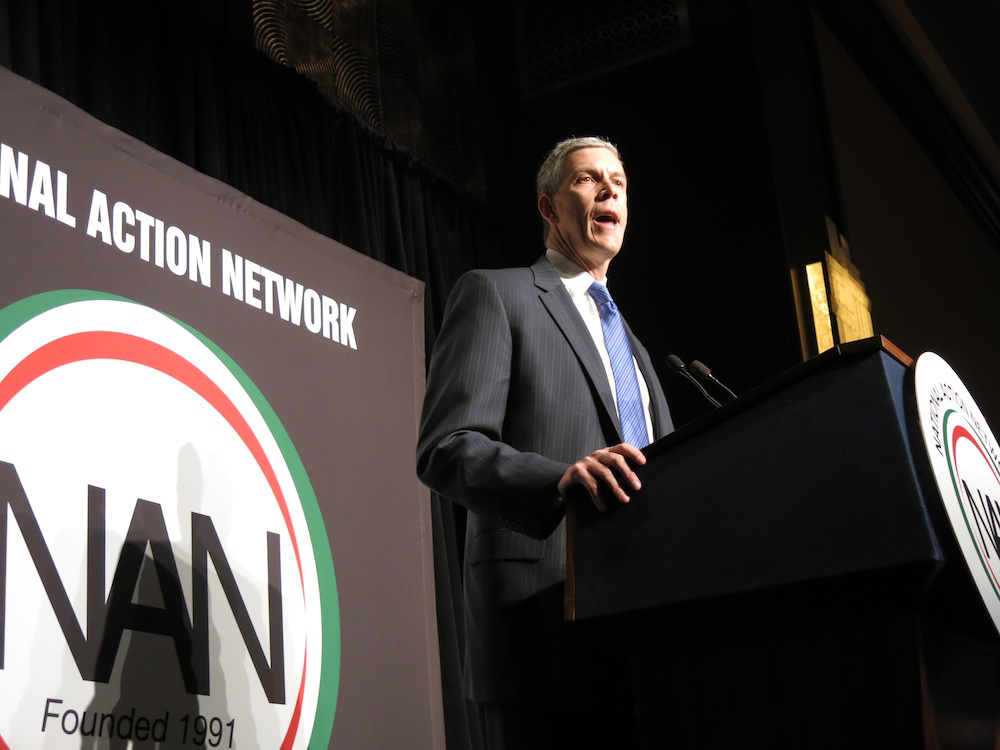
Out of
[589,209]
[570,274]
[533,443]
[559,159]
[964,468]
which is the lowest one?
[964,468]

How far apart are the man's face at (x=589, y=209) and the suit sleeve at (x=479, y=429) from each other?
27 cm

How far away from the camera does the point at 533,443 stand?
1512mm

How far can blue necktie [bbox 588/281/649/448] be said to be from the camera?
5.13 feet

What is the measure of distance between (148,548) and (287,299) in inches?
27.4

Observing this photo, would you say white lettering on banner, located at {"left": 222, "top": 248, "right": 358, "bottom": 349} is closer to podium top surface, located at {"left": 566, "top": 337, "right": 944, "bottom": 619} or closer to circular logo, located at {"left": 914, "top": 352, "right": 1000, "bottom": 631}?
podium top surface, located at {"left": 566, "top": 337, "right": 944, "bottom": 619}

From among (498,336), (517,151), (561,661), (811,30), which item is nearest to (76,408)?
(498,336)

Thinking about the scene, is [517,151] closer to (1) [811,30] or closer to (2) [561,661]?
(1) [811,30]

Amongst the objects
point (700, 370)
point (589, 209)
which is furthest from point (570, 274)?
point (700, 370)

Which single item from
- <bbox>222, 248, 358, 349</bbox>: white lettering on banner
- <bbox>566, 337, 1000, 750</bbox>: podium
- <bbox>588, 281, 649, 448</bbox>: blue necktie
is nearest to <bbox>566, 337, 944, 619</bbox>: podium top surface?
<bbox>566, 337, 1000, 750</bbox>: podium

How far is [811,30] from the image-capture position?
482 centimetres

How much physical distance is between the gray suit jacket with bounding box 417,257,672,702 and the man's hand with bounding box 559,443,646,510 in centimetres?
9

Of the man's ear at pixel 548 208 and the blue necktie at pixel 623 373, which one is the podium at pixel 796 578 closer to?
the blue necktie at pixel 623 373

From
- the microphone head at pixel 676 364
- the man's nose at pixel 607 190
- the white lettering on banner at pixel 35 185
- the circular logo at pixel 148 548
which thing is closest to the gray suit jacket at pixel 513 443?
the microphone head at pixel 676 364

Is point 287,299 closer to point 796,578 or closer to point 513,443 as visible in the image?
point 513,443
